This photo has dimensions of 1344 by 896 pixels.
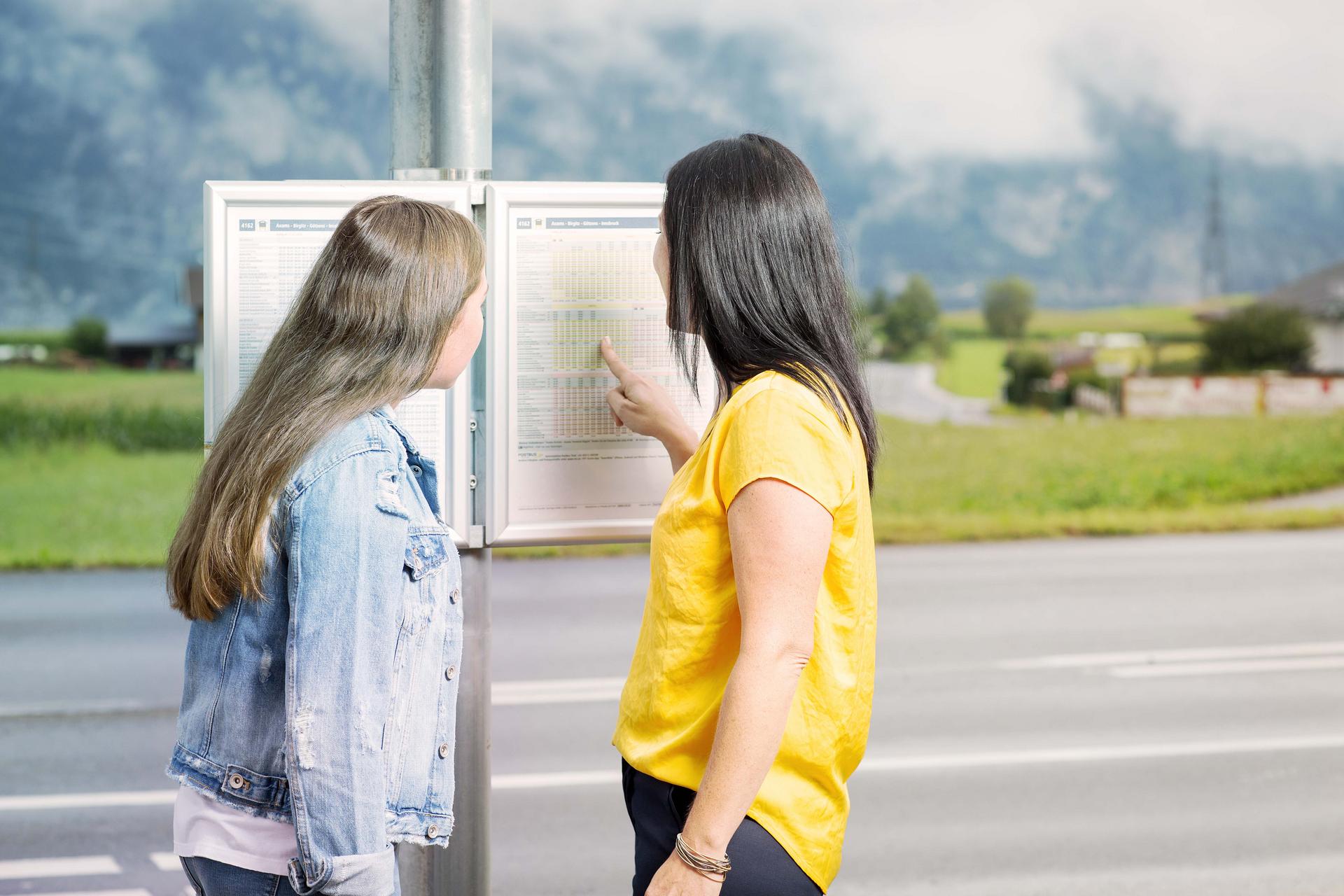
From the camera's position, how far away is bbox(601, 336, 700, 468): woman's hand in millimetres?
2086

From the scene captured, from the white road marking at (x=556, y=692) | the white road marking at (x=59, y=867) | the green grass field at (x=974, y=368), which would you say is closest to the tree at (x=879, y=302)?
the green grass field at (x=974, y=368)

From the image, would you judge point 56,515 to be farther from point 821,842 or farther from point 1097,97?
point 1097,97

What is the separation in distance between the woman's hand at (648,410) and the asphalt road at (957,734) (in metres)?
2.08

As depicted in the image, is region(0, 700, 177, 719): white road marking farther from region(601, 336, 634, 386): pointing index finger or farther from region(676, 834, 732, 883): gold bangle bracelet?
region(676, 834, 732, 883): gold bangle bracelet

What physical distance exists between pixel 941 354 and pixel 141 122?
1118 centimetres

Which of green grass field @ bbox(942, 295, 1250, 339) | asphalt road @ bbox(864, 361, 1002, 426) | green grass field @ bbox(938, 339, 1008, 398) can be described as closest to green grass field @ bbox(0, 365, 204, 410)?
asphalt road @ bbox(864, 361, 1002, 426)

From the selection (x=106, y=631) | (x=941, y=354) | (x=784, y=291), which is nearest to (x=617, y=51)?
(x=941, y=354)

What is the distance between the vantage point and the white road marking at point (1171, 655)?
253 inches

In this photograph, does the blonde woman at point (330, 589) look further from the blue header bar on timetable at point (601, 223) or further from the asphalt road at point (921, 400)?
the asphalt road at point (921, 400)

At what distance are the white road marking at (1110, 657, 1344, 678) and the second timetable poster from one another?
4.79 m

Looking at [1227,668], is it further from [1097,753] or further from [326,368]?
[326,368]

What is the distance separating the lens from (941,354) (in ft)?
49.8

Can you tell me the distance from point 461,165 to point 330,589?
1033 millimetres

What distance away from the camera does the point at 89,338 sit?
609 inches
